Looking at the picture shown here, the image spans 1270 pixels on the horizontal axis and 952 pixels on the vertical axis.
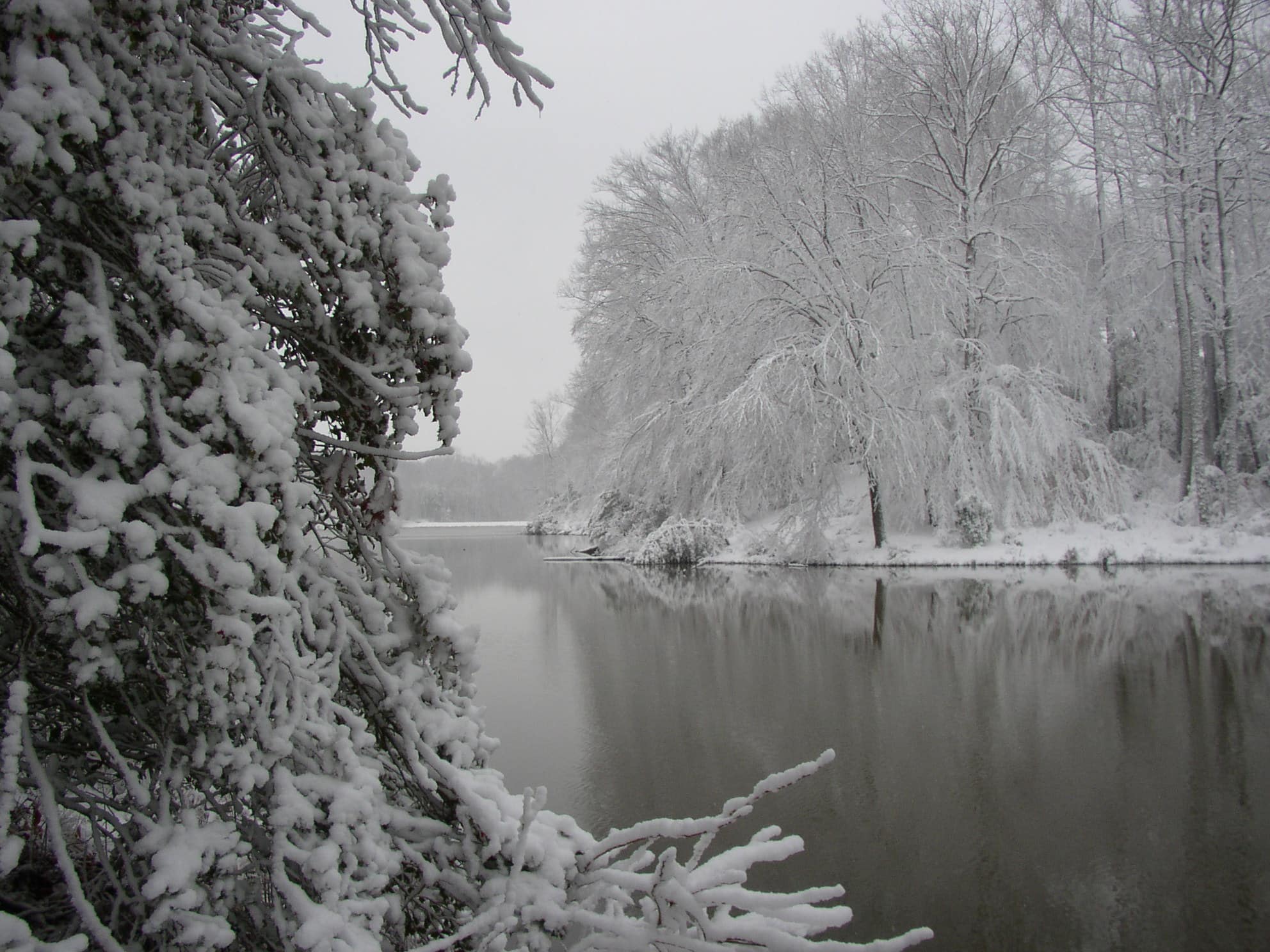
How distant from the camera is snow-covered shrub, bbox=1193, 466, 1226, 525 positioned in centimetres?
1672

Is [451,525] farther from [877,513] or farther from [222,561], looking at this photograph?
[222,561]

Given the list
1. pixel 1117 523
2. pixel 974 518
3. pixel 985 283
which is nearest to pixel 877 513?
pixel 974 518

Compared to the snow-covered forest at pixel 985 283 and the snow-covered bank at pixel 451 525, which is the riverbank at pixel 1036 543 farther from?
the snow-covered bank at pixel 451 525

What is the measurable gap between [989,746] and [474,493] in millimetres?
94584

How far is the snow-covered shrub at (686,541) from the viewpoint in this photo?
21.1 meters

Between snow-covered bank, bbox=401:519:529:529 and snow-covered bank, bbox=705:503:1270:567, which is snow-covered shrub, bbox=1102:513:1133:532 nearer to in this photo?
snow-covered bank, bbox=705:503:1270:567

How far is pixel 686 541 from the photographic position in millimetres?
21125

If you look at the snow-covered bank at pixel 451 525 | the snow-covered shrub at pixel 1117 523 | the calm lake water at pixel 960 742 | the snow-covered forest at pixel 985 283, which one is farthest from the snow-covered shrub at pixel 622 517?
the snow-covered bank at pixel 451 525

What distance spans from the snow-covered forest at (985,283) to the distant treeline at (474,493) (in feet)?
198

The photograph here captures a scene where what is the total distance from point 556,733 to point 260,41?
6.09m

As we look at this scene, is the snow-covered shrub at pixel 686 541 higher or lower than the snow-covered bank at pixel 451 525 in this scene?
higher

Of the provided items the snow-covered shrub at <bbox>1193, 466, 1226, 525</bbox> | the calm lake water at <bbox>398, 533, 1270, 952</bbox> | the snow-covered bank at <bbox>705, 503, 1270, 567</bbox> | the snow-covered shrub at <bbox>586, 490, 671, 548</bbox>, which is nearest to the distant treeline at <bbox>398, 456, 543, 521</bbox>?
the snow-covered shrub at <bbox>586, 490, 671, 548</bbox>

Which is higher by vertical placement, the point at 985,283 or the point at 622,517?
the point at 985,283

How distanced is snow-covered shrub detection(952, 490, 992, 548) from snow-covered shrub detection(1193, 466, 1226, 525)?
4308mm
